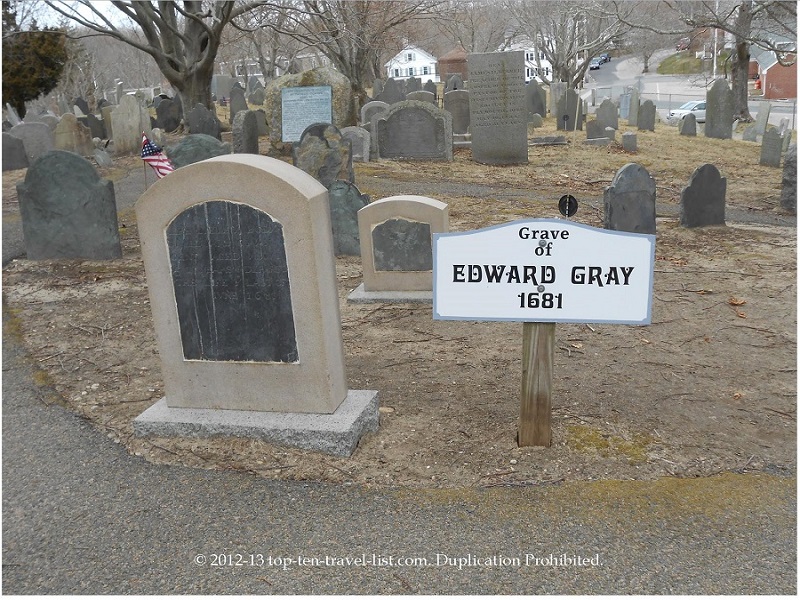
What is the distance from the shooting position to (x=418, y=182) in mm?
13297

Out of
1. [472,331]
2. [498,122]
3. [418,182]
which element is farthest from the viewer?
[498,122]

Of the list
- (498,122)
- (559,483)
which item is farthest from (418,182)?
(559,483)

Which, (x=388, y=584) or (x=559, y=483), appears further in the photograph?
(x=559, y=483)

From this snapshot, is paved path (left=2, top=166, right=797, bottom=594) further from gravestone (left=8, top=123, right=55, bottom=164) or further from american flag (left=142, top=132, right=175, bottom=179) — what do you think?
gravestone (left=8, top=123, right=55, bottom=164)

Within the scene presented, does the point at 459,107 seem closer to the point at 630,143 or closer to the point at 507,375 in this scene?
the point at 630,143

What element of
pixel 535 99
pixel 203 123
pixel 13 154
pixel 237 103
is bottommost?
pixel 13 154

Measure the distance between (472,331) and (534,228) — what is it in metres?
2.51

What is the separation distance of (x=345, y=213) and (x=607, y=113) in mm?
14627

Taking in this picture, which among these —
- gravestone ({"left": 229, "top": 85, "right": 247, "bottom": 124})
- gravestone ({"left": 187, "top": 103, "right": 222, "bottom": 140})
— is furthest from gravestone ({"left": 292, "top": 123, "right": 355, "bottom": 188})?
gravestone ({"left": 229, "top": 85, "right": 247, "bottom": 124})

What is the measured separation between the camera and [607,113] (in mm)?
20734

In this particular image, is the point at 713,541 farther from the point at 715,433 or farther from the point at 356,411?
the point at 356,411

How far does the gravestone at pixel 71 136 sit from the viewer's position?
641 inches

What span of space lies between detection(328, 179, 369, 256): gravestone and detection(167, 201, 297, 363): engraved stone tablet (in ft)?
13.4

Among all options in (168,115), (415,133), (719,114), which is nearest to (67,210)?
(415,133)
